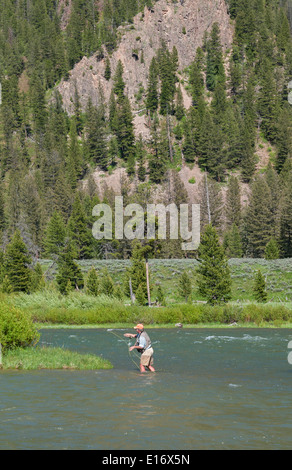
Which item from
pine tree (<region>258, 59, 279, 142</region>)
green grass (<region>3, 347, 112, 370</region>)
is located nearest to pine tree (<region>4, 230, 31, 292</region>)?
green grass (<region>3, 347, 112, 370</region>)

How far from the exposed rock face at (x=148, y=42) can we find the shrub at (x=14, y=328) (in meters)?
156

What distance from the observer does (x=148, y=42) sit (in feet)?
596

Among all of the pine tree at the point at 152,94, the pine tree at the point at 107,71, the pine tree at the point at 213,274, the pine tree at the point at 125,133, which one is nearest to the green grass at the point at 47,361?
the pine tree at the point at 213,274

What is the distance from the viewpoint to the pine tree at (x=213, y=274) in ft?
172

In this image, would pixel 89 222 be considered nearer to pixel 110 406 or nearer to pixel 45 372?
pixel 45 372

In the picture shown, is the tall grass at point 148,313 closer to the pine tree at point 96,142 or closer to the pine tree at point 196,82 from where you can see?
the pine tree at point 96,142

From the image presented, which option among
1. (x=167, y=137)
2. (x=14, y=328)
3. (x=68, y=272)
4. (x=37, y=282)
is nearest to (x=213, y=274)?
(x=68, y=272)

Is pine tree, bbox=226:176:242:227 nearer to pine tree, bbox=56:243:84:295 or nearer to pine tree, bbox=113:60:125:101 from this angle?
pine tree, bbox=56:243:84:295

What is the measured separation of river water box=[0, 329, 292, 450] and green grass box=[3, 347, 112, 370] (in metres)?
0.89

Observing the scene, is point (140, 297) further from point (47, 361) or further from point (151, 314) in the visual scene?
point (47, 361)

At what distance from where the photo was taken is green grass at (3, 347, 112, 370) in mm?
24016

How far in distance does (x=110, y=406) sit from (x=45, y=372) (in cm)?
748

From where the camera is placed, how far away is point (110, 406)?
16406mm
